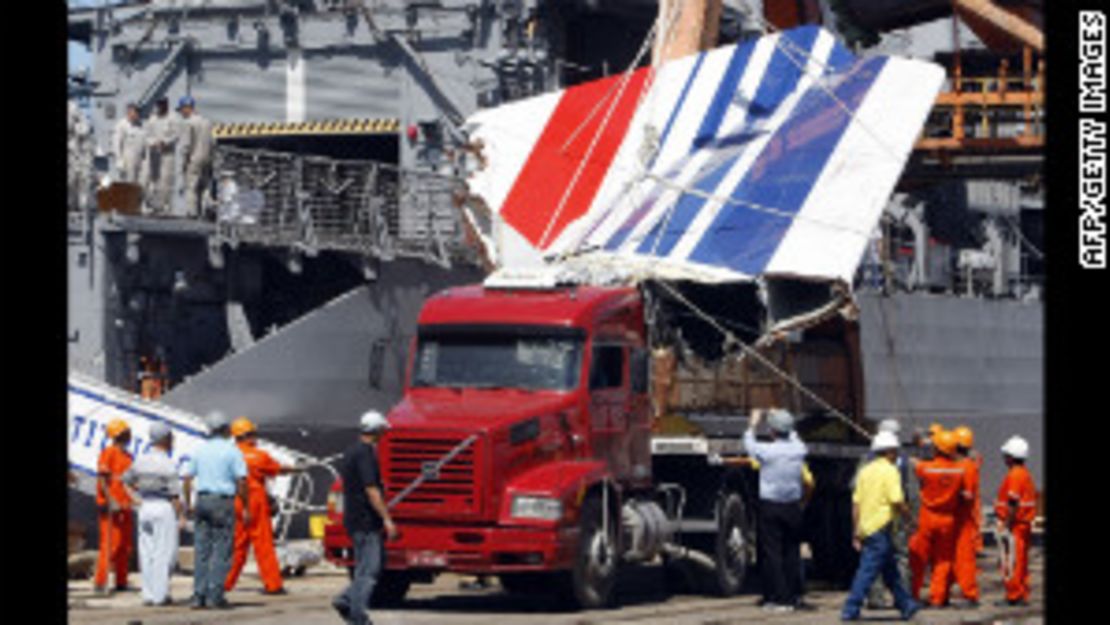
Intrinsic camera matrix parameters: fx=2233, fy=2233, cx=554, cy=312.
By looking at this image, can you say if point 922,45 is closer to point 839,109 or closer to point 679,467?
point 839,109

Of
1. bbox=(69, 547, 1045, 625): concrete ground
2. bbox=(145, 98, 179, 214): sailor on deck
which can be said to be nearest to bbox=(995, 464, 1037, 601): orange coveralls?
bbox=(69, 547, 1045, 625): concrete ground

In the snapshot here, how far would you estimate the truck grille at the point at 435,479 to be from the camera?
20.3m

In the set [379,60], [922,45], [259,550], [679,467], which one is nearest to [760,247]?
[679,467]

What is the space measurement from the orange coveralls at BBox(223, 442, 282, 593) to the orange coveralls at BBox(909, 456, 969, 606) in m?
6.49

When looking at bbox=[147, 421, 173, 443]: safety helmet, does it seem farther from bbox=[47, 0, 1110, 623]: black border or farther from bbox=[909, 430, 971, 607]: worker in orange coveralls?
bbox=[909, 430, 971, 607]: worker in orange coveralls

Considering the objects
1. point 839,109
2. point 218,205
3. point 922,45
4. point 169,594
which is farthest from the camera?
point 922,45

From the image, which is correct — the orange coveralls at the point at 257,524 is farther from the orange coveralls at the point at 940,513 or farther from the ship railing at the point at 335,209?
the ship railing at the point at 335,209

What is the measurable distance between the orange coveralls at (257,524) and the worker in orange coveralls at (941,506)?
650 centimetres

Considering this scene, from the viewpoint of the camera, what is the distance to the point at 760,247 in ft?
79.6

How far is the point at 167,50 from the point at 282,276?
5523 millimetres

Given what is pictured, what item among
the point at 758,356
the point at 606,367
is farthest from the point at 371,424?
the point at 758,356

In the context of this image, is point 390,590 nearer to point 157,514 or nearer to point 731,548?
point 157,514

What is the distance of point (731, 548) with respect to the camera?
Result: 76.3ft
